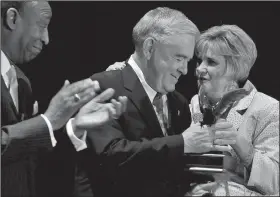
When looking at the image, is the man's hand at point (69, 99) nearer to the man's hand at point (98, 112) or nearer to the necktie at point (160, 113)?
the man's hand at point (98, 112)

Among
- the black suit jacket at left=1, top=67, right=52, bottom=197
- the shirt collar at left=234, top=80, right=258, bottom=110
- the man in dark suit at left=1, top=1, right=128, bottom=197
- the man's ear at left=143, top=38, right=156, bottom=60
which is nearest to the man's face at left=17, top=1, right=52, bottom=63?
the man in dark suit at left=1, top=1, right=128, bottom=197

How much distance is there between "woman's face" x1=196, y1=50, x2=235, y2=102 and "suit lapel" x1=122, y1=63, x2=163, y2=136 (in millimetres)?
294

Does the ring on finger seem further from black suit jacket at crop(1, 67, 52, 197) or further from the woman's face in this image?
the woman's face

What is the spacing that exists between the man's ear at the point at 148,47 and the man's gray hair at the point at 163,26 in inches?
0.5

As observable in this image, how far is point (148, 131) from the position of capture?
1716 millimetres

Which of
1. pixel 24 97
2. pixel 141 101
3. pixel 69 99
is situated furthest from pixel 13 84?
pixel 141 101

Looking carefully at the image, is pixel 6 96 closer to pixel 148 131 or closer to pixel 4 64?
pixel 4 64

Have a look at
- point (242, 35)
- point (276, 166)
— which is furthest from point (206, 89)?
point (276, 166)

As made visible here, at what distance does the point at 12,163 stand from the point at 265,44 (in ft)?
3.82

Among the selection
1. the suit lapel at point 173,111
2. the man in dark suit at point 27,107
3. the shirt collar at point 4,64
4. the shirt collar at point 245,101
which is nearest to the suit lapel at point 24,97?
the man in dark suit at point 27,107

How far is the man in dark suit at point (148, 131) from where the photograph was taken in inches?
64.0

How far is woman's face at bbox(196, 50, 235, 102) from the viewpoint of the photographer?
193 centimetres

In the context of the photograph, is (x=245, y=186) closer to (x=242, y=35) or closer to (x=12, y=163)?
(x=242, y=35)

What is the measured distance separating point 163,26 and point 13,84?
0.52 metres
